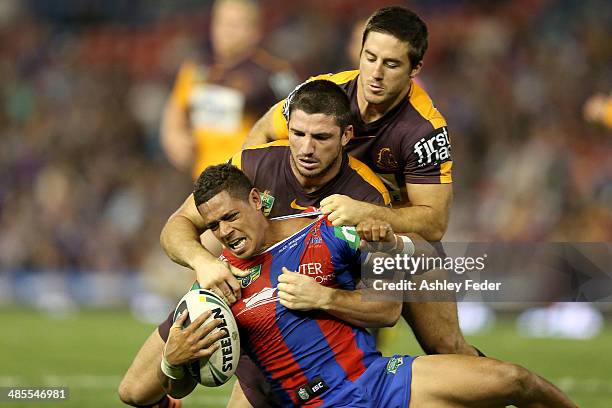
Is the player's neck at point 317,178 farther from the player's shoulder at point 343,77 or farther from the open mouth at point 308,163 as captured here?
the player's shoulder at point 343,77

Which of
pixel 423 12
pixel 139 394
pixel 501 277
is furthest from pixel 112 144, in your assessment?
pixel 139 394

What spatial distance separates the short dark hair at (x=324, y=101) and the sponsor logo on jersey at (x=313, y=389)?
4.31 ft

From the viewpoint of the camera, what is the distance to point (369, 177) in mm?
6496

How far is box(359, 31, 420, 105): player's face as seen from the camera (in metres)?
6.49

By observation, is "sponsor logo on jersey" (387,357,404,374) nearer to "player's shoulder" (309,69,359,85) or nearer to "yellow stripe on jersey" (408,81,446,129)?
"yellow stripe on jersey" (408,81,446,129)

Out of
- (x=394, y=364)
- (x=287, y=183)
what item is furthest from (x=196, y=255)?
(x=394, y=364)

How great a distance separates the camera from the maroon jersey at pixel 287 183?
629 cm

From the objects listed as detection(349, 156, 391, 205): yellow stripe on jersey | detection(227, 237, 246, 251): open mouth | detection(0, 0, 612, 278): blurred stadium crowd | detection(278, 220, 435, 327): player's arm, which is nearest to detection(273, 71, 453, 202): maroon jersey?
detection(349, 156, 391, 205): yellow stripe on jersey

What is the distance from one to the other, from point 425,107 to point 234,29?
4.71 meters

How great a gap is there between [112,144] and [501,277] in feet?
27.3

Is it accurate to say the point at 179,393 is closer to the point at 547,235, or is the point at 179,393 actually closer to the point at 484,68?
the point at 547,235

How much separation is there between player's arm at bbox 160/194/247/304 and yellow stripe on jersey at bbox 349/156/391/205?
0.89 meters

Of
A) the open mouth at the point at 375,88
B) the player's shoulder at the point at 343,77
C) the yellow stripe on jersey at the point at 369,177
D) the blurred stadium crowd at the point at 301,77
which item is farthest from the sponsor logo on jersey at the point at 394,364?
the blurred stadium crowd at the point at 301,77

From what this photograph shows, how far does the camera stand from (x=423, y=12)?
63.6 feet
